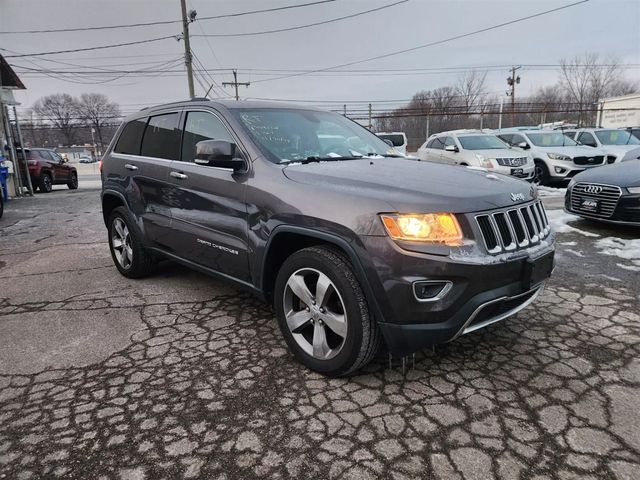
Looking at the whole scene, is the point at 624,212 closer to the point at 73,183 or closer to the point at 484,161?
the point at 484,161

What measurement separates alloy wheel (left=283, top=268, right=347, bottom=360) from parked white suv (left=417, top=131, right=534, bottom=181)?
886 cm

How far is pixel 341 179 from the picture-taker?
8.97ft

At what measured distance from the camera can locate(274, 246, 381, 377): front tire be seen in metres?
2.50

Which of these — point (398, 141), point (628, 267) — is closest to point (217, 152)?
point (398, 141)

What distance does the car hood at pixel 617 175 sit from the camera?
6078 millimetres

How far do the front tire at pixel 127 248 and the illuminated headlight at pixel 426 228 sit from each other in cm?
306

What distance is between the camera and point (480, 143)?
12680 mm

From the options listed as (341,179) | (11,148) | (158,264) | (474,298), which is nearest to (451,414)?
(474,298)

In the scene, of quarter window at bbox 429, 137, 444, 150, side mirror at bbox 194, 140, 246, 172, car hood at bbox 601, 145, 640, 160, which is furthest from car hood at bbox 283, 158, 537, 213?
car hood at bbox 601, 145, 640, 160

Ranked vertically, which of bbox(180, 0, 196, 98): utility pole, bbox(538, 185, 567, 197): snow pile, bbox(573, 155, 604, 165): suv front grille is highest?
bbox(180, 0, 196, 98): utility pole

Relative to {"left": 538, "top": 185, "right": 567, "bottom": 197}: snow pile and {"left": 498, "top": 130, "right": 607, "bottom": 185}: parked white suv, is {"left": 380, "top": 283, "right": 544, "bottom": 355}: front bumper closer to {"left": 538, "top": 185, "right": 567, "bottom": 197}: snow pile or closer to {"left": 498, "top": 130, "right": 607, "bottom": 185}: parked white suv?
{"left": 538, "top": 185, "right": 567, "bottom": 197}: snow pile

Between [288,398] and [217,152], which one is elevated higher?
[217,152]


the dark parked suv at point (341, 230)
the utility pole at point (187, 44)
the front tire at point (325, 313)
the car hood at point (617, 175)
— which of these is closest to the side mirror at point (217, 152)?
the dark parked suv at point (341, 230)

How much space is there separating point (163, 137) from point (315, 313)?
2481 millimetres
